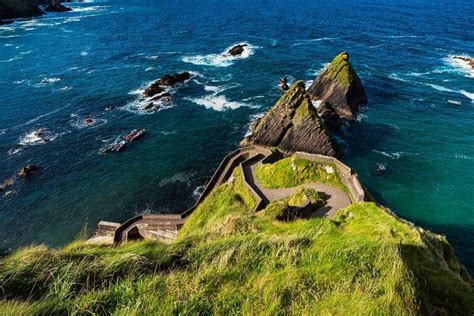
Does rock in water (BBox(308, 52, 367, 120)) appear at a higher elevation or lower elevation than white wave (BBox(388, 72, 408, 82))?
higher

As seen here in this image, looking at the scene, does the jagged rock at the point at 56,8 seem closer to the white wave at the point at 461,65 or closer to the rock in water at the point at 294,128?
the rock in water at the point at 294,128

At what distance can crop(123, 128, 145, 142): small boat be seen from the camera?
192 ft

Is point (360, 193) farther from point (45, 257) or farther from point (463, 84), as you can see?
point (463, 84)

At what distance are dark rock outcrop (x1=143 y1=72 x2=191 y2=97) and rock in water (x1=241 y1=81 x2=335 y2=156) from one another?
2624cm

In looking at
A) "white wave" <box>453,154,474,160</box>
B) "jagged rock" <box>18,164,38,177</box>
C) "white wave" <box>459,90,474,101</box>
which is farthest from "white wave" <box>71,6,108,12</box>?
"white wave" <box>453,154,474,160</box>

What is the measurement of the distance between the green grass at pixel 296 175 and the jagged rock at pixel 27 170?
34139 millimetres

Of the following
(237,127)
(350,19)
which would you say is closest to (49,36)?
(237,127)

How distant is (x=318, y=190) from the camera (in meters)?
36.2

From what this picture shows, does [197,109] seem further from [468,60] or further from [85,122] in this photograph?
[468,60]

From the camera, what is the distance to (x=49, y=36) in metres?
111

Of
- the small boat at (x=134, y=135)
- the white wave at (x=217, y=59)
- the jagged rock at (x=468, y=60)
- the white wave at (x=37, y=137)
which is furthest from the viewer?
the white wave at (x=217, y=59)

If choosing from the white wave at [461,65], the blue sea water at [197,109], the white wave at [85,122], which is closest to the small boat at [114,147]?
the blue sea water at [197,109]

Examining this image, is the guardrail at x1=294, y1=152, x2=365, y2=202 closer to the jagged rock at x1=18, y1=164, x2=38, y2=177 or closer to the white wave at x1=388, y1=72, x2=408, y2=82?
the jagged rock at x1=18, y1=164, x2=38, y2=177

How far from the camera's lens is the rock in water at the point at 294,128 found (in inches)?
2040
